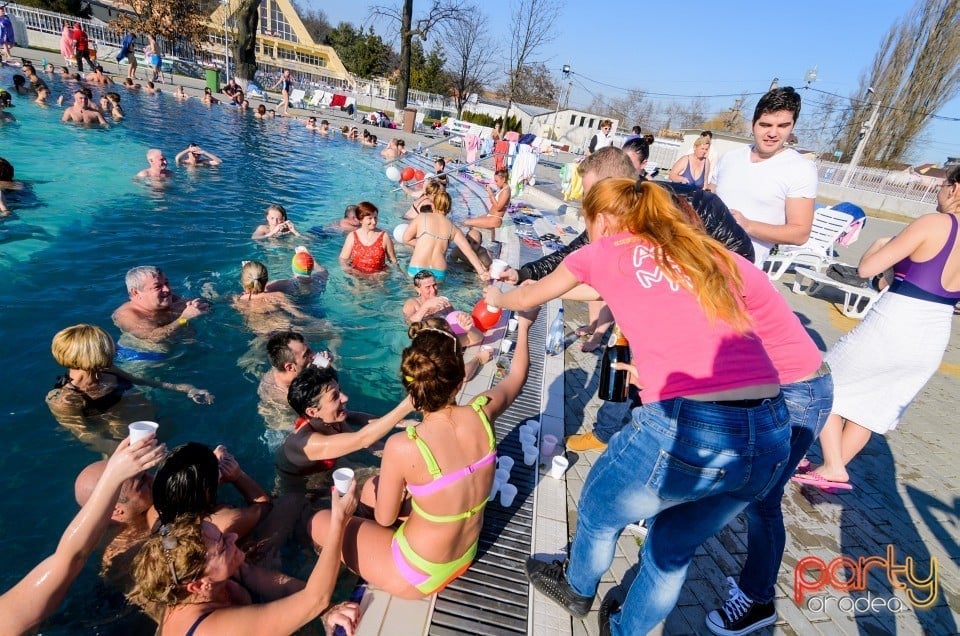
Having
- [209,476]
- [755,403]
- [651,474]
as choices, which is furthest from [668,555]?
[209,476]

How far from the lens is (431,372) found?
211cm

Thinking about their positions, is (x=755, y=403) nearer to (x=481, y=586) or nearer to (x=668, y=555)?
(x=668, y=555)

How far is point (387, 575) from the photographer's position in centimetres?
232

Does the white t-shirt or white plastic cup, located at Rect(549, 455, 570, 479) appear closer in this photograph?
the white t-shirt

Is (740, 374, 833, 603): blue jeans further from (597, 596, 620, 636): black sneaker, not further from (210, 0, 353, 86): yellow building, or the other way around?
(210, 0, 353, 86): yellow building

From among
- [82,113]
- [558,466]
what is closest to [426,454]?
[558,466]

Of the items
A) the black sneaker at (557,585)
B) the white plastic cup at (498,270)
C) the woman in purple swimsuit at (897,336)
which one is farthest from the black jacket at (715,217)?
the black sneaker at (557,585)

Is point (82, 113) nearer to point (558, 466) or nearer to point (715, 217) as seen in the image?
point (558, 466)

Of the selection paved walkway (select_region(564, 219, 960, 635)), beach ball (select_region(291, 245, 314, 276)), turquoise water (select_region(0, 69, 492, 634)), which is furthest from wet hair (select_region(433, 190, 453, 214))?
paved walkway (select_region(564, 219, 960, 635))

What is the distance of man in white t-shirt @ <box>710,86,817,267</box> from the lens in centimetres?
307

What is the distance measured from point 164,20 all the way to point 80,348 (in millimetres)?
38113

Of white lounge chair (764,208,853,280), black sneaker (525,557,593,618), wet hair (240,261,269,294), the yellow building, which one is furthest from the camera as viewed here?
the yellow building

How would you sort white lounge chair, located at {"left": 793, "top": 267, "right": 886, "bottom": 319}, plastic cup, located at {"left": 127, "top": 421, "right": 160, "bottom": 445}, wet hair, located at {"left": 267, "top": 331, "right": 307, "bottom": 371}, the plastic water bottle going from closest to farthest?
plastic cup, located at {"left": 127, "top": 421, "right": 160, "bottom": 445}, wet hair, located at {"left": 267, "top": 331, "right": 307, "bottom": 371}, the plastic water bottle, white lounge chair, located at {"left": 793, "top": 267, "right": 886, "bottom": 319}

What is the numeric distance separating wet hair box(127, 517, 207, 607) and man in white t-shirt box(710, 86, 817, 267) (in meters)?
A: 3.54
